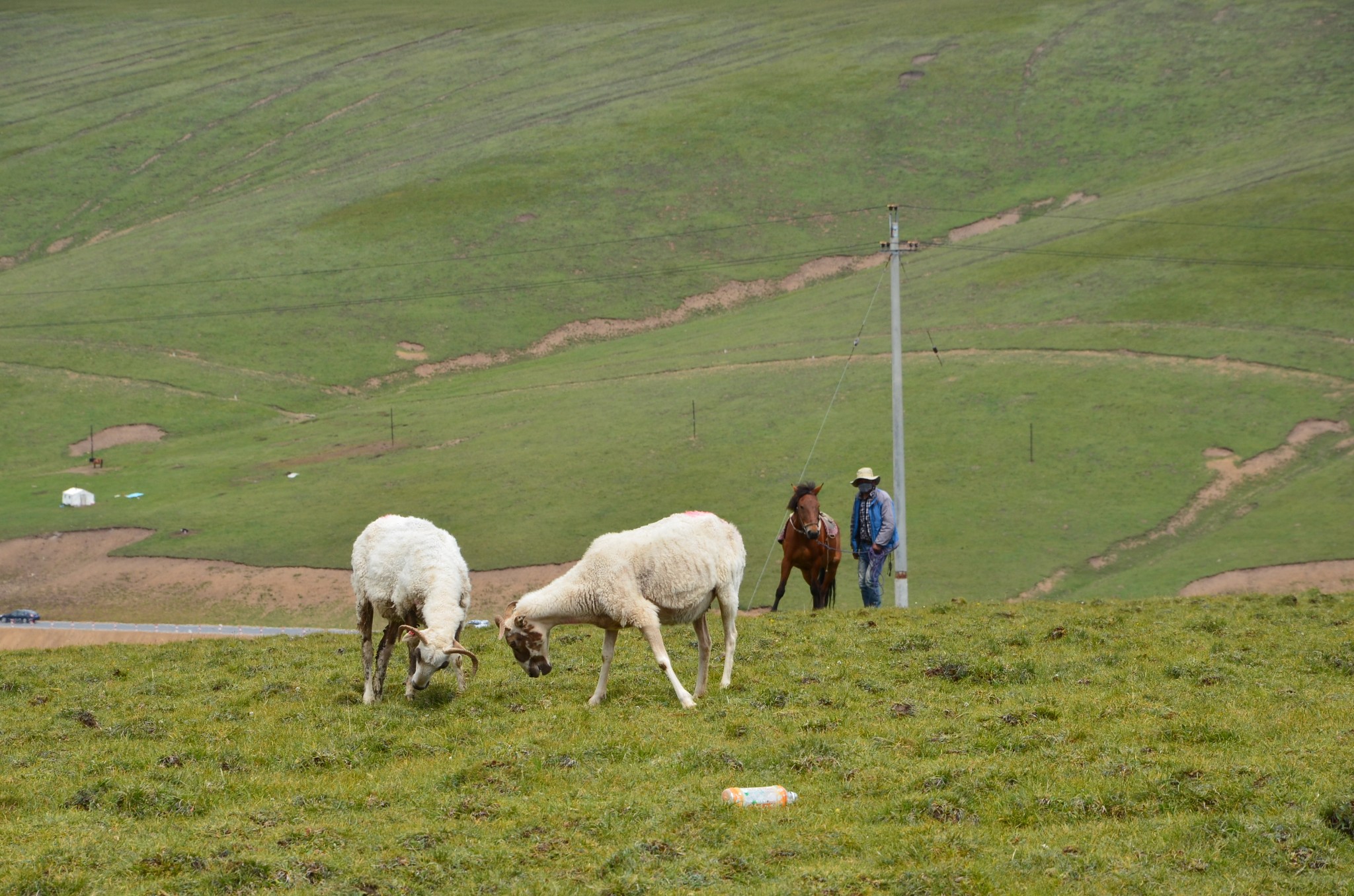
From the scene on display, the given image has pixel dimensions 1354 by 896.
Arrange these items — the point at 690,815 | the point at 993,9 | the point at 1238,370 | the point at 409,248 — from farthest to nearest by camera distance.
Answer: the point at 993,9, the point at 409,248, the point at 1238,370, the point at 690,815

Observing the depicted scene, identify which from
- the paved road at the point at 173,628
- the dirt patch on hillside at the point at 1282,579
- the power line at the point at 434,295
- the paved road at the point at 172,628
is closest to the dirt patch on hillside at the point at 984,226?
→ the power line at the point at 434,295

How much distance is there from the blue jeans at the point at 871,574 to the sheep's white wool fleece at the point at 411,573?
1341 centimetres

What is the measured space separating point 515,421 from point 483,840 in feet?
185

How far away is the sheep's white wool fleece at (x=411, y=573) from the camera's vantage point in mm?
18125

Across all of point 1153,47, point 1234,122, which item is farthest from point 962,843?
point 1153,47

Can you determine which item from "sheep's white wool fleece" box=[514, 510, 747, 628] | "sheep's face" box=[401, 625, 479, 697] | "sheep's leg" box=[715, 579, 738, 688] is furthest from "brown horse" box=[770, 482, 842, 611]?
"sheep's face" box=[401, 625, 479, 697]

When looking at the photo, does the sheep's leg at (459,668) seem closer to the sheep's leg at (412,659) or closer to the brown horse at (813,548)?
the sheep's leg at (412,659)

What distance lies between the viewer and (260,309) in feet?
294

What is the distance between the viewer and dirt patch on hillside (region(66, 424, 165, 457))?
69.6 m

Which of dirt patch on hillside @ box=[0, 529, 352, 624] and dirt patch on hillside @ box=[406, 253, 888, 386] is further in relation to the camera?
dirt patch on hillside @ box=[406, 253, 888, 386]

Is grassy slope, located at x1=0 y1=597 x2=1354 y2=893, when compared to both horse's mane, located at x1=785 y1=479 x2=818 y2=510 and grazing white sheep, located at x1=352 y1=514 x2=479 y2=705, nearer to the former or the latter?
grazing white sheep, located at x1=352 y1=514 x2=479 y2=705

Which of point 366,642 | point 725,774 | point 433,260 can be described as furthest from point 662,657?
point 433,260

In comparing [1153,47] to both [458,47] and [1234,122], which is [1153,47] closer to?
[1234,122]

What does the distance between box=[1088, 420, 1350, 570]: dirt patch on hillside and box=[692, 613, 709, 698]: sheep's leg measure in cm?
3015
